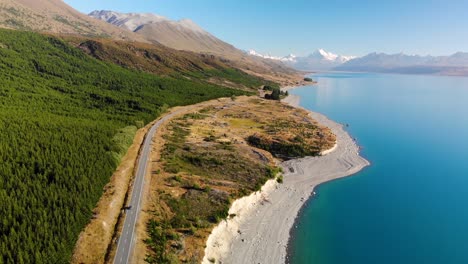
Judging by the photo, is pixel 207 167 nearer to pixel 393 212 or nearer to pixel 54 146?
pixel 54 146

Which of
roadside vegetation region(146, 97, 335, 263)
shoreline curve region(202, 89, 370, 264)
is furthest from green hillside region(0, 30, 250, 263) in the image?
shoreline curve region(202, 89, 370, 264)

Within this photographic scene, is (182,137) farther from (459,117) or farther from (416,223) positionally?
(459,117)

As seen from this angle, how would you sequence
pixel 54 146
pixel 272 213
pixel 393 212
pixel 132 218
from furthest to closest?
pixel 54 146, pixel 393 212, pixel 272 213, pixel 132 218

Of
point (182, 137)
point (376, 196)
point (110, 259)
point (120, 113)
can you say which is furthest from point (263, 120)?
point (110, 259)

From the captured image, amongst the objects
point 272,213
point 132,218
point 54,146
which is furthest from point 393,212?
point 54,146

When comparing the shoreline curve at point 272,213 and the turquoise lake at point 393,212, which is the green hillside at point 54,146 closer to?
the shoreline curve at point 272,213

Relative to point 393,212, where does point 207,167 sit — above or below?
above
